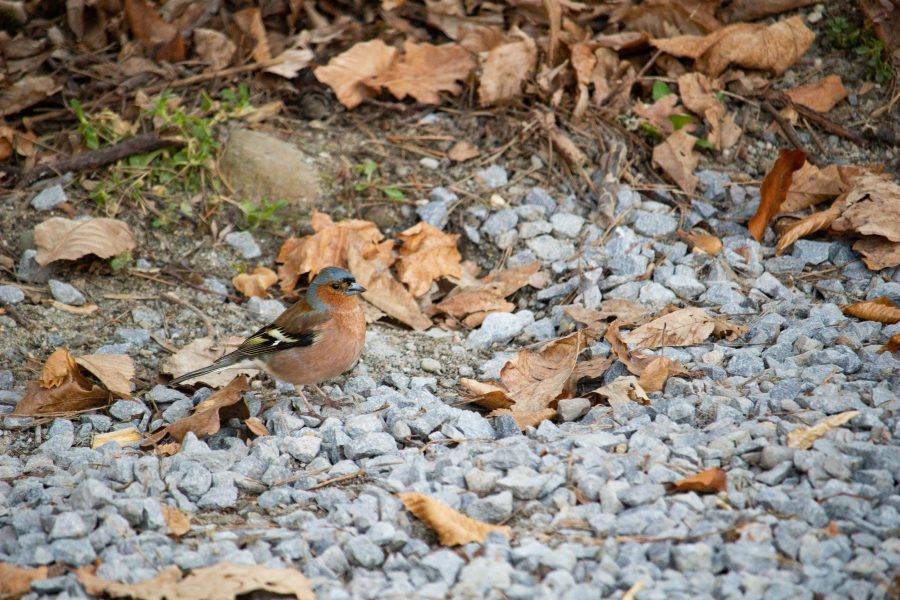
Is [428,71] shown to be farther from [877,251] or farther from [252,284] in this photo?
[877,251]

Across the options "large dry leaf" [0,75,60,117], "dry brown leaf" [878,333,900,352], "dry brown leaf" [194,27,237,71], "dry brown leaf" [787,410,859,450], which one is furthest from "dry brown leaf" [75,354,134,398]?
"dry brown leaf" [878,333,900,352]

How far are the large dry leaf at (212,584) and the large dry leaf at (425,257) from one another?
281cm

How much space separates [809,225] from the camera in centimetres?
526

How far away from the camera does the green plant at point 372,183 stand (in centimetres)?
612

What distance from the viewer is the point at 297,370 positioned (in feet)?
15.9

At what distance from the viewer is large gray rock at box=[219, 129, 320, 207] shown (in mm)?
6152

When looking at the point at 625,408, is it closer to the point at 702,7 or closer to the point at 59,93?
the point at 702,7

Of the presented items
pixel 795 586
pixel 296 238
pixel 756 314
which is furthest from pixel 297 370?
pixel 795 586

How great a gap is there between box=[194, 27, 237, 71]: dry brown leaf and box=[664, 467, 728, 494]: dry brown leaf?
15.5 ft

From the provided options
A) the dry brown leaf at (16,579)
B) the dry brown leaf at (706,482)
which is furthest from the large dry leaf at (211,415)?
the dry brown leaf at (706,482)

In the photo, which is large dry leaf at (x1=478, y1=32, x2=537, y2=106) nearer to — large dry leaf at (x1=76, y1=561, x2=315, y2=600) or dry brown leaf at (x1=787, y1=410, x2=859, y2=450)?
dry brown leaf at (x1=787, y1=410, x2=859, y2=450)

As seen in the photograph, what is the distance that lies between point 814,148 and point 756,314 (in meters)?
1.73

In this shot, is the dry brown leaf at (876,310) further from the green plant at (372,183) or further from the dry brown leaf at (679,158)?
the green plant at (372,183)

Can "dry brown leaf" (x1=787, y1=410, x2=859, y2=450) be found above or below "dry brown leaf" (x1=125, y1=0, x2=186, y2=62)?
below
